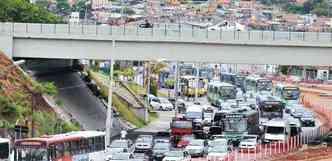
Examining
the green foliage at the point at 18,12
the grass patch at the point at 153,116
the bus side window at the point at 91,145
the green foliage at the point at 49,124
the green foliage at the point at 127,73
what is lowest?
the grass patch at the point at 153,116

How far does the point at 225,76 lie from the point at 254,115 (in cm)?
7813

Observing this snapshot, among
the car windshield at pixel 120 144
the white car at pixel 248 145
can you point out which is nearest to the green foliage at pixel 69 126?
the car windshield at pixel 120 144

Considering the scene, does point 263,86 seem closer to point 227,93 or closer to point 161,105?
point 227,93

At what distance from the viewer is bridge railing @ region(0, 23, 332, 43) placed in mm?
78750

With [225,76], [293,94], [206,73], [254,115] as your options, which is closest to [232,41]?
[254,115]

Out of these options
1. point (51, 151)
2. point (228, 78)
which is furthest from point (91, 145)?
point (228, 78)

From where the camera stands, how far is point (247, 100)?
11244cm

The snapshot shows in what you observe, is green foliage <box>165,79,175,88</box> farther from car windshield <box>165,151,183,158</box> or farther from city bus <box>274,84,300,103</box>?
car windshield <box>165,151,183,158</box>

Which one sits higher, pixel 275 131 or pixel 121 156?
pixel 121 156

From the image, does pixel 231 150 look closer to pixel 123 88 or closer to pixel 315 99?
pixel 123 88

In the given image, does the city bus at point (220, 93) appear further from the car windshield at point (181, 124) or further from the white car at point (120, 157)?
the white car at point (120, 157)

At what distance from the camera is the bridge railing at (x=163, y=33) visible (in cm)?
7875

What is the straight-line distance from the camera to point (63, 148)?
53.9 meters

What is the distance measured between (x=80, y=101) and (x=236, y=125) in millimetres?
11664
